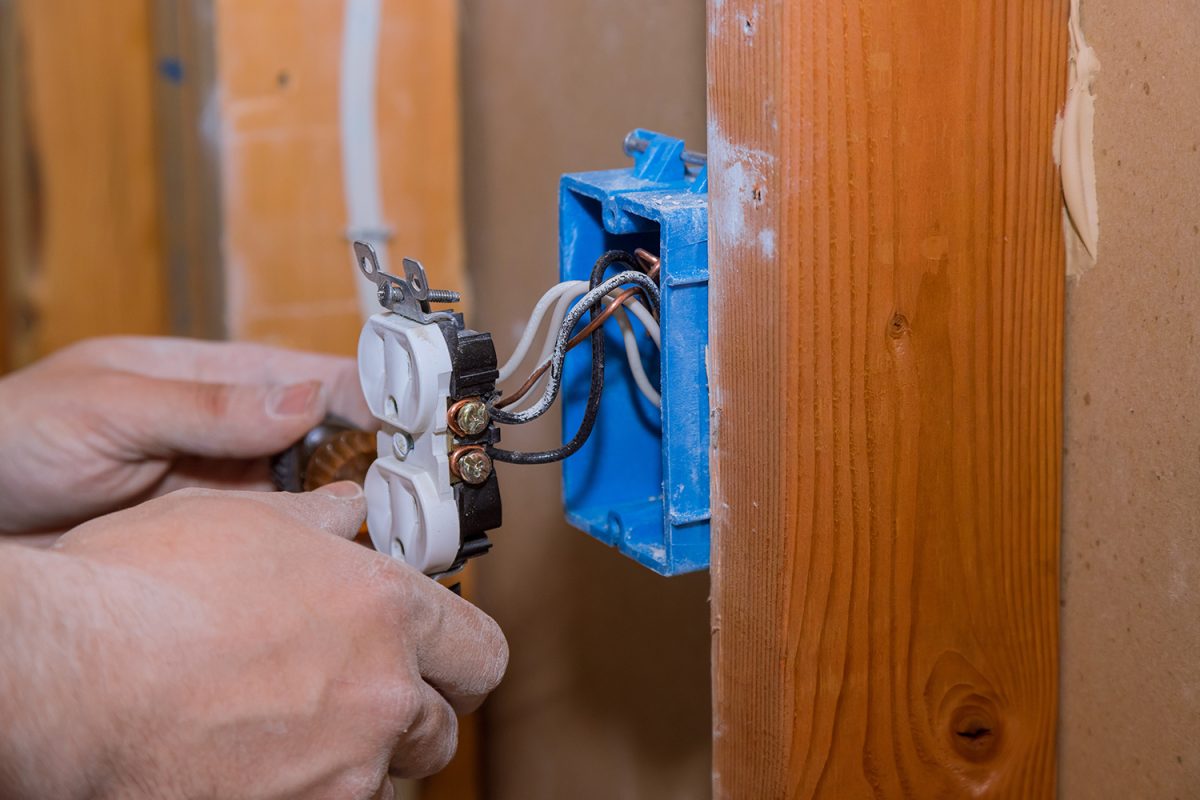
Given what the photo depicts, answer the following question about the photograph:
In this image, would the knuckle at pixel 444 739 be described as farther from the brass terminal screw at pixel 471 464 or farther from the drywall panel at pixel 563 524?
the drywall panel at pixel 563 524

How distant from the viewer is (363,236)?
129cm

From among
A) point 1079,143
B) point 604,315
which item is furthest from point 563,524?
point 1079,143

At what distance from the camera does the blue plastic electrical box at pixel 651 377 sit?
55 centimetres

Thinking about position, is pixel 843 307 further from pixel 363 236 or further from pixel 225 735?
pixel 363 236

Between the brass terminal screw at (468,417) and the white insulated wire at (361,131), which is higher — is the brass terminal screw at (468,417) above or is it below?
below

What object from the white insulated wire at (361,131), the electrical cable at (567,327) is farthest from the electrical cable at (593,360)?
the white insulated wire at (361,131)

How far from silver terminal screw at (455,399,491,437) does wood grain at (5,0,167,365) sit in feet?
3.60

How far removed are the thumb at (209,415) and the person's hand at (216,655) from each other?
244 mm

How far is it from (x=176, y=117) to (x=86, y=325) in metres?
0.34

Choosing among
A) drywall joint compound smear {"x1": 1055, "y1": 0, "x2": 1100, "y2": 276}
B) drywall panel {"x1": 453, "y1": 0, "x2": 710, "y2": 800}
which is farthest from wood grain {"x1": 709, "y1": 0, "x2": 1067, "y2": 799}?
drywall panel {"x1": 453, "y1": 0, "x2": 710, "y2": 800}

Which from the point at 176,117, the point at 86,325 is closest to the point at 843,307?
the point at 176,117

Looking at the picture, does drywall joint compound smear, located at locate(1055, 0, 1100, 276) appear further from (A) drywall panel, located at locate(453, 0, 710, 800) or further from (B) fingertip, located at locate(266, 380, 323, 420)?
(B) fingertip, located at locate(266, 380, 323, 420)

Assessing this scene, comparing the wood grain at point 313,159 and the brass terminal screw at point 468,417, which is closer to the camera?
the brass terminal screw at point 468,417

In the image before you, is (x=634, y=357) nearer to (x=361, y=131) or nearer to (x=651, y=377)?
(x=651, y=377)
